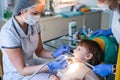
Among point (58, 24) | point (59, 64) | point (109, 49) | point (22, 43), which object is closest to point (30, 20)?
point (22, 43)

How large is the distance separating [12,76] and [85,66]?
0.59 meters

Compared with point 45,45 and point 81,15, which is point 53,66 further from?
point 81,15

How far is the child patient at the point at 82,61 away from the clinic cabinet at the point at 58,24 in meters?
1.16

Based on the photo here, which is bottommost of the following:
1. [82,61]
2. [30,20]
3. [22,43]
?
[82,61]

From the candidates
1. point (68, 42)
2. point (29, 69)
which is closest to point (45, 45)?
point (68, 42)

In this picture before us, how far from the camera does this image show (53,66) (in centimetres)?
144

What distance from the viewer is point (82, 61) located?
59.1 inches

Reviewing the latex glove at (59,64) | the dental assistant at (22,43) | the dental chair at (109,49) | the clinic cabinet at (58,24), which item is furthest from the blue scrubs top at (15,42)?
the clinic cabinet at (58,24)

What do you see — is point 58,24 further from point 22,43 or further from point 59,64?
point 59,64

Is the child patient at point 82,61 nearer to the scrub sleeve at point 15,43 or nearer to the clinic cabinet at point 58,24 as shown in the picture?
the scrub sleeve at point 15,43

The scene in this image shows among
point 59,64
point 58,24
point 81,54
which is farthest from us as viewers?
point 58,24

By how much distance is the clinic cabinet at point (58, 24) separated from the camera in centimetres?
268

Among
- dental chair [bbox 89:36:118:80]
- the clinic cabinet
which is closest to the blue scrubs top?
dental chair [bbox 89:36:118:80]

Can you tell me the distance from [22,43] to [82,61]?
477 millimetres
